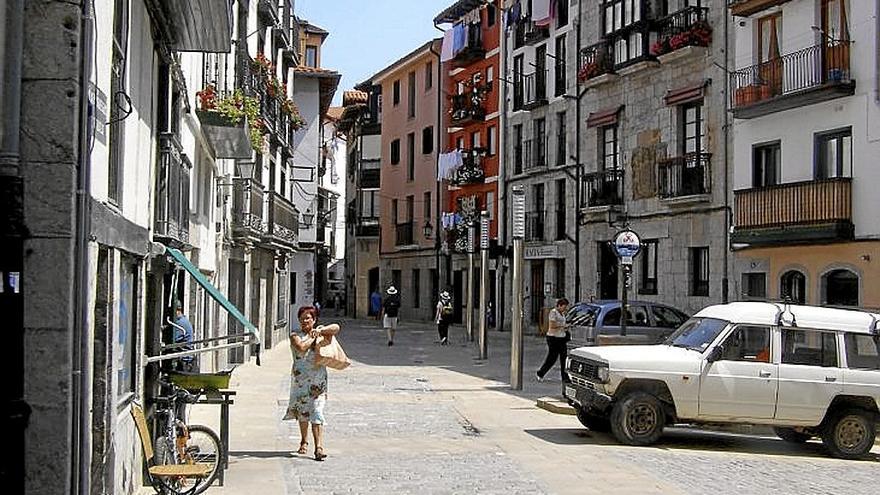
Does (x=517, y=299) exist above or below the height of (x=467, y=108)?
below

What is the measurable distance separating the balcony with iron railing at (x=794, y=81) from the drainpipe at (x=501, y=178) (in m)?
18.1

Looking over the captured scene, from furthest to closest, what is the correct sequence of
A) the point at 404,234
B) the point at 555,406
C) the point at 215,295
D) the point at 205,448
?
the point at 404,234
the point at 555,406
the point at 215,295
the point at 205,448

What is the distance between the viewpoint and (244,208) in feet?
82.1

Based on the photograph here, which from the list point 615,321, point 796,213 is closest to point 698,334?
point 615,321

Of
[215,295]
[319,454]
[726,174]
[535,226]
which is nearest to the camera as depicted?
[215,295]

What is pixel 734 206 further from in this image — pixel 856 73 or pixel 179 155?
pixel 179 155

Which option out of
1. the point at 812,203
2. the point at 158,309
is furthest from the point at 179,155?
the point at 812,203

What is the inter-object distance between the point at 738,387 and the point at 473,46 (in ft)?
120

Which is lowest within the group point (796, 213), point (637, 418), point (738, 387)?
point (637, 418)

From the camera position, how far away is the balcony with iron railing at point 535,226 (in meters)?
41.9

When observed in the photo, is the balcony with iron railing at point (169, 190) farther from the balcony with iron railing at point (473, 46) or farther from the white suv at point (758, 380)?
the balcony with iron railing at point (473, 46)

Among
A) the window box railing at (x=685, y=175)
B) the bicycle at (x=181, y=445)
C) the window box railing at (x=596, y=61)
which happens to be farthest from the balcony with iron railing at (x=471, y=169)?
the bicycle at (x=181, y=445)

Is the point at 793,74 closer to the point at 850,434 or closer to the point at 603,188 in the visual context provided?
the point at 603,188

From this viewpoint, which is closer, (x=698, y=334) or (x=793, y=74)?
(x=698, y=334)
